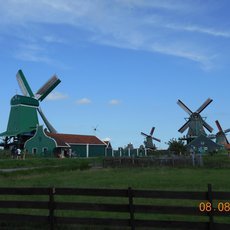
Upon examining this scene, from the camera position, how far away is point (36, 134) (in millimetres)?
71938

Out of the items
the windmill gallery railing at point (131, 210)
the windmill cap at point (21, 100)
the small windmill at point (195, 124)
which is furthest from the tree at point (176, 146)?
the windmill gallery railing at point (131, 210)

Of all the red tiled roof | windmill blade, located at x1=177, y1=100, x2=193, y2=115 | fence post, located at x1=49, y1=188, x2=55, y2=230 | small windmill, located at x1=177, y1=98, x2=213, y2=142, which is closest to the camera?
fence post, located at x1=49, y1=188, x2=55, y2=230

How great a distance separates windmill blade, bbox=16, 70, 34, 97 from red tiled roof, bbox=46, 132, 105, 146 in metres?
9.19

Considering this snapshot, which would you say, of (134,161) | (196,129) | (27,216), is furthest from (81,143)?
(27,216)

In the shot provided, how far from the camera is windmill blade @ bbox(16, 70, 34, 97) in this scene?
78.6 m

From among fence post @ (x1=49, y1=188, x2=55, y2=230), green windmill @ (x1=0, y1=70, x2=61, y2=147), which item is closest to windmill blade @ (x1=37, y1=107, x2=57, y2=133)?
green windmill @ (x1=0, y1=70, x2=61, y2=147)

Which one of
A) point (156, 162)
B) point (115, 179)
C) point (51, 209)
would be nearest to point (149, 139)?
point (156, 162)

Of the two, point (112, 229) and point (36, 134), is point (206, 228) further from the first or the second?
point (36, 134)

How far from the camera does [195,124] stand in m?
94.3

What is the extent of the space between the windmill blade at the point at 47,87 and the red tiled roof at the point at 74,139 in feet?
26.5

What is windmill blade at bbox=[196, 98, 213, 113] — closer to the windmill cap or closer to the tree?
Answer: the tree

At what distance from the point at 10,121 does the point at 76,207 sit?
66799 millimetres

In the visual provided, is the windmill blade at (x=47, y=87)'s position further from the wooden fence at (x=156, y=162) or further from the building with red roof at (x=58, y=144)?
the wooden fence at (x=156, y=162)

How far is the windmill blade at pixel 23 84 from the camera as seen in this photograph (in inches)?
3093
